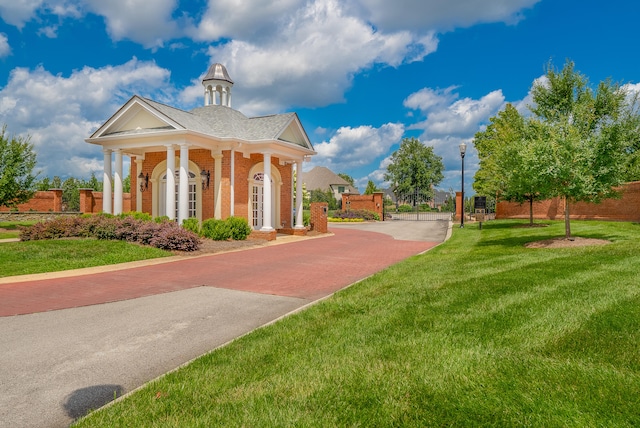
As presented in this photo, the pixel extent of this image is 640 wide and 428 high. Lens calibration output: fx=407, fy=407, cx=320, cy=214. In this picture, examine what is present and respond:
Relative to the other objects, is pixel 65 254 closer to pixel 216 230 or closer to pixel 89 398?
pixel 216 230

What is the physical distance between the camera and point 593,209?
25047 mm

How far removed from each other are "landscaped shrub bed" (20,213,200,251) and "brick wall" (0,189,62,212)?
19.3 m

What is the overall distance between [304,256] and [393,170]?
7174 centimetres

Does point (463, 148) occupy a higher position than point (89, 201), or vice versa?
point (463, 148)

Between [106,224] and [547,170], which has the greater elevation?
[547,170]

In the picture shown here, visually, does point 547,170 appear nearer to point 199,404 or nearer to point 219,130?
point 199,404

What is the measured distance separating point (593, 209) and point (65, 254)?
90.7 feet

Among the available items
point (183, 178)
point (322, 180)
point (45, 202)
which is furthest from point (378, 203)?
point (322, 180)

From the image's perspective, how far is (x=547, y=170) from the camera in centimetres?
1184

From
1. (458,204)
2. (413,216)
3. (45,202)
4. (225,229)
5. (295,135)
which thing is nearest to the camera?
(225,229)

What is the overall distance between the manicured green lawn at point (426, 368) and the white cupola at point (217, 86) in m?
19.0

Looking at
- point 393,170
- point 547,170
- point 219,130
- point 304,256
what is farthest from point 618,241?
point 393,170

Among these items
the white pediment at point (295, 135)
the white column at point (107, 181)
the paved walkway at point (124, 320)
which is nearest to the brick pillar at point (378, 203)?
the white pediment at point (295, 135)

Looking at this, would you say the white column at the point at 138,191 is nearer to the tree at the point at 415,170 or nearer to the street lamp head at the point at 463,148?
the street lamp head at the point at 463,148
